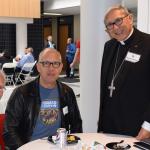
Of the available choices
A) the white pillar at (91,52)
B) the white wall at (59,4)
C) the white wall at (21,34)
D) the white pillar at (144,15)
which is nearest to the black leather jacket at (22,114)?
the white pillar at (144,15)

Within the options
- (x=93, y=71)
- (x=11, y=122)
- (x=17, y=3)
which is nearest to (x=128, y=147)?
(x=11, y=122)

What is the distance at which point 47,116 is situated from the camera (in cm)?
248

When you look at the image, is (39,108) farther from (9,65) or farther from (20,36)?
(20,36)

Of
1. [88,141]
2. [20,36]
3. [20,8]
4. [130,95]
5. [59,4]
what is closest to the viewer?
[88,141]

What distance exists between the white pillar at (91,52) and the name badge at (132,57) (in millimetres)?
1556

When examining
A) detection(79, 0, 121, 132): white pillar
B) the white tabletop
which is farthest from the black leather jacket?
detection(79, 0, 121, 132): white pillar

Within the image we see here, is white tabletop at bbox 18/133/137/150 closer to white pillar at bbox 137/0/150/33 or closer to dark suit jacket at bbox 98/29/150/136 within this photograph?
dark suit jacket at bbox 98/29/150/136

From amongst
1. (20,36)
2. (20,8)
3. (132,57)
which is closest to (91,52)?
(132,57)

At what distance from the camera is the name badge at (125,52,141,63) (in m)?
2.36

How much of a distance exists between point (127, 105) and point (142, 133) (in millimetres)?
242

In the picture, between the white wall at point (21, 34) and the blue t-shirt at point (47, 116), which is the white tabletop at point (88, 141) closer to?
the blue t-shirt at point (47, 116)

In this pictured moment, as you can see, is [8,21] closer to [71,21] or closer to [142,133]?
[71,21]

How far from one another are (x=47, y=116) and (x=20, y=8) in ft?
33.5

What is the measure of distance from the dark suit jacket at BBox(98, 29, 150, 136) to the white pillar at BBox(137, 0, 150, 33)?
0.97 metres
